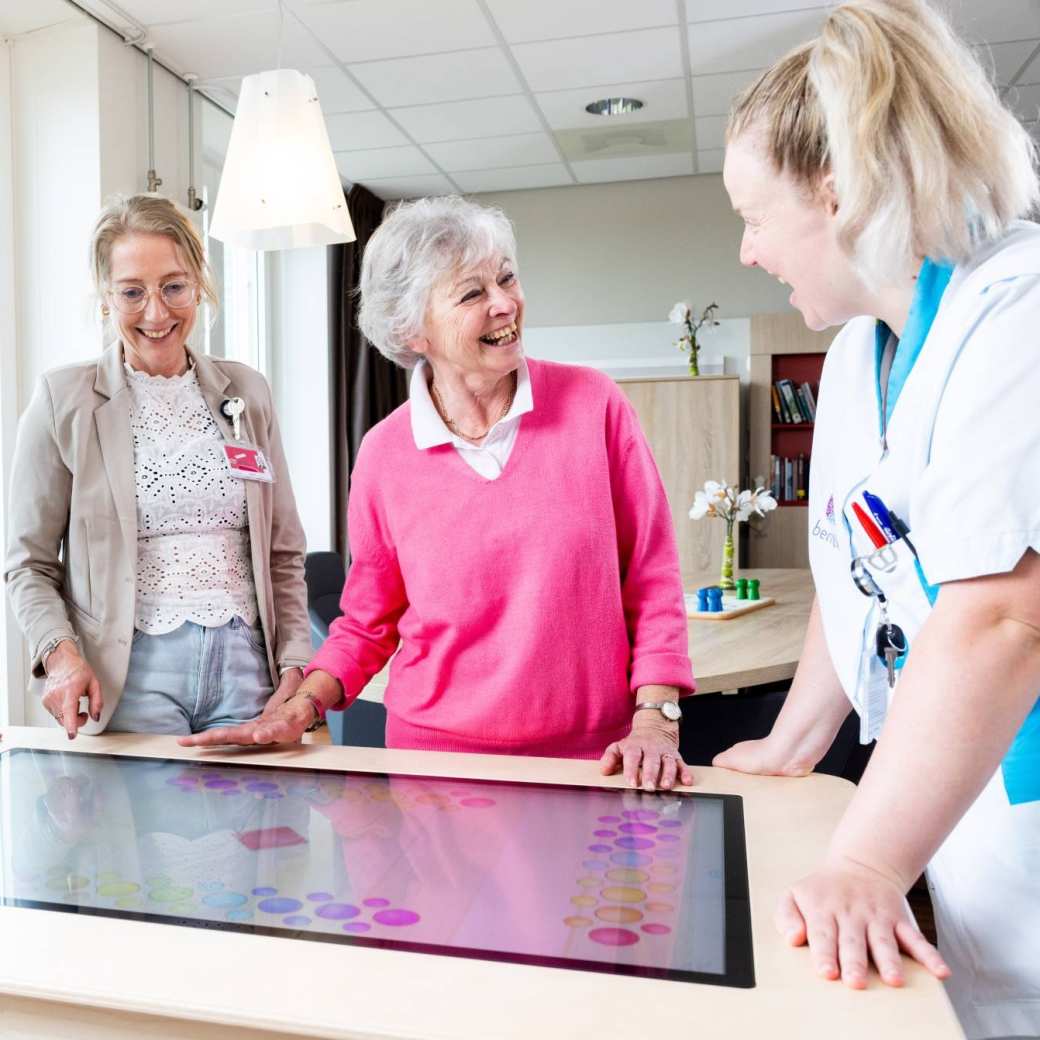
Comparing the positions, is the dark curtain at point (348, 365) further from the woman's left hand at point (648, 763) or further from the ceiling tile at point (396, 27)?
the woman's left hand at point (648, 763)

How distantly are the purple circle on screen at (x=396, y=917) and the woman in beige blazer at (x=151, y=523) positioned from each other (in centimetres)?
76

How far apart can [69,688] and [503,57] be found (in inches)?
139

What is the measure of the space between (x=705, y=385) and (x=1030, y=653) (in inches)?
199

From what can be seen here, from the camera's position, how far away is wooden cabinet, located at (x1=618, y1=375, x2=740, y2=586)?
5.70m

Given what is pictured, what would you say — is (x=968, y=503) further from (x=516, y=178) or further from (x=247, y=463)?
(x=516, y=178)

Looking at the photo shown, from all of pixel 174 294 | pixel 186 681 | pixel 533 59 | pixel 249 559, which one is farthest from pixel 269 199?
pixel 533 59

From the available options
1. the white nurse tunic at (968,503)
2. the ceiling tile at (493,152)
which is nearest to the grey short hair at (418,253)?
the white nurse tunic at (968,503)

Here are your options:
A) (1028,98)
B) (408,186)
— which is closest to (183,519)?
(408,186)

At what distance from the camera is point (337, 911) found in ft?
3.02

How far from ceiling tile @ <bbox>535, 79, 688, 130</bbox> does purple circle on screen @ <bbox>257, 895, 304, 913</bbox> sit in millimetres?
4317

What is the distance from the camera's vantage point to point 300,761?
4.58 ft

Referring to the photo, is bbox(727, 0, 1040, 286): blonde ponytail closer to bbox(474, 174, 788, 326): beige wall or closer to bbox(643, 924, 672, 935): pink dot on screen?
bbox(643, 924, 672, 935): pink dot on screen

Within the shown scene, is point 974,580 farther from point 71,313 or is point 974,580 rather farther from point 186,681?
point 71,313

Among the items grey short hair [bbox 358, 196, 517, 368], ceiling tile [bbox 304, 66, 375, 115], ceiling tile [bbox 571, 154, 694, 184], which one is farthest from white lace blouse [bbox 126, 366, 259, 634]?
ceiling tile [bbox 571, 154, 694, 184]
